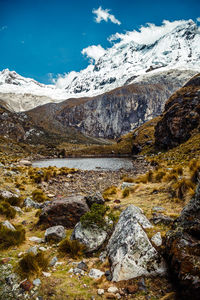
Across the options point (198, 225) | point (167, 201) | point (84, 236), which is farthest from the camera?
point (167, 201)

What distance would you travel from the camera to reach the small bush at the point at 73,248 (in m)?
5.93

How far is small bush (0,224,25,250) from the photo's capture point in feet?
20.9

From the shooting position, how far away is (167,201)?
913 cm

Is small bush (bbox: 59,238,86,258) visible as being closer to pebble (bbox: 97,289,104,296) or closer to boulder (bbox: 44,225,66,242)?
boulder (bbox: 44,225,66,242)

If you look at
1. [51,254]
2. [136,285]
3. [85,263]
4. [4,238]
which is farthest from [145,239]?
[4,238]

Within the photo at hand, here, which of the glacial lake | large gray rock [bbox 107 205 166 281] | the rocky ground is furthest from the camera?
the glacial lake

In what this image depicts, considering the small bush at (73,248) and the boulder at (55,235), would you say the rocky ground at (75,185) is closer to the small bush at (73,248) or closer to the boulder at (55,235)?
the boulder at (55,235)

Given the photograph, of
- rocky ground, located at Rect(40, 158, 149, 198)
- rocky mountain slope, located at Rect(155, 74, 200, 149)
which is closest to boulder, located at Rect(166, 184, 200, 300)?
rocky ground, located at Rect(40, 158, 149, 198)

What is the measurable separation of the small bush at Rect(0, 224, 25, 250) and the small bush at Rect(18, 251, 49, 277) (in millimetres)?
1690

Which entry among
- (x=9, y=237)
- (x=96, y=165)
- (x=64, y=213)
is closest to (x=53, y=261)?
(x=9, y=237)

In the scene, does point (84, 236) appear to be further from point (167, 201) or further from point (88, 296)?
point (167, 201)

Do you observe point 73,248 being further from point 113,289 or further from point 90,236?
point 113,289

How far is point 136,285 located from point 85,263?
1926 mm

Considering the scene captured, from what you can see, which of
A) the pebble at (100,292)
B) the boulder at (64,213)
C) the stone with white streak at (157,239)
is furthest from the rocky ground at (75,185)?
the pebble at (100,292)
